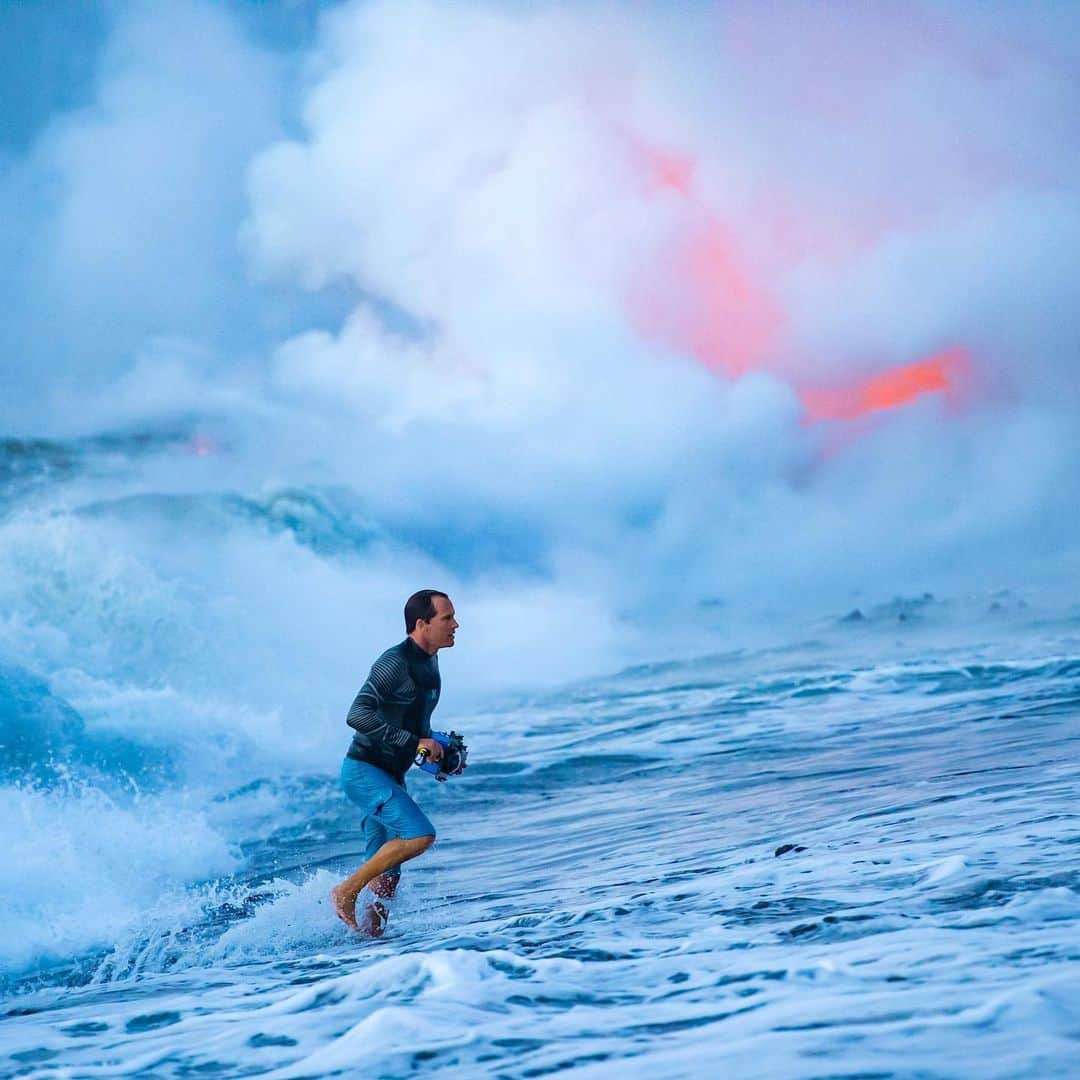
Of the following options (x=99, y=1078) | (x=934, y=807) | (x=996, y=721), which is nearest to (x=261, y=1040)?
(x=99, y=1078)

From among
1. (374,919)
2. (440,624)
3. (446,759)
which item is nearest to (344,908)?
(374,919)

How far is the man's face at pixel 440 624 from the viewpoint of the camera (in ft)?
23.0

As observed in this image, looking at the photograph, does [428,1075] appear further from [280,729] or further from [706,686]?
[706,686]

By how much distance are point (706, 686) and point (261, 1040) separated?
23449 millimetres

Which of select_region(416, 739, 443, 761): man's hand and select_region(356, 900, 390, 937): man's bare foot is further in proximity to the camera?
select_region(356, 900, 390, 937): man's bare foot

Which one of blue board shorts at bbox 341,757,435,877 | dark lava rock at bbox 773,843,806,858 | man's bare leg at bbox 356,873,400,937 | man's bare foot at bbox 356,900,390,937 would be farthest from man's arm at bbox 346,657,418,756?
dark lava rock at bbox 773,843,806,858

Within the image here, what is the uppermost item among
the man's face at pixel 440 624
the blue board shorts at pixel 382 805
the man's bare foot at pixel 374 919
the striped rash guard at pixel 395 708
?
the man's face at pixel 440 624

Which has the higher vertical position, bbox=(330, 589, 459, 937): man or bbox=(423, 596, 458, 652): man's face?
bbox=(423, 596, 458, 652): man's face

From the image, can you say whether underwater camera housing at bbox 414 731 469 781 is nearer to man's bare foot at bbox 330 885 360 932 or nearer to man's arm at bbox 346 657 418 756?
man's arm at bbox 346 657 418 756

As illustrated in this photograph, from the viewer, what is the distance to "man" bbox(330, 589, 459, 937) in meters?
7.00

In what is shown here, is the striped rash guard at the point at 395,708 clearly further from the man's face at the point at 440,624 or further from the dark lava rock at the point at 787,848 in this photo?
the dark lava rock at the point at 787,848

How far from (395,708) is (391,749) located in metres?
0.28

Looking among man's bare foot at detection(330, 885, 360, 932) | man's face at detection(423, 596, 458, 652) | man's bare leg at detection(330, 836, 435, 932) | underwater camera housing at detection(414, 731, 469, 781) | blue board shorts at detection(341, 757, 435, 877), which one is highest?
man's face at detection(423, 596, 458, 652)

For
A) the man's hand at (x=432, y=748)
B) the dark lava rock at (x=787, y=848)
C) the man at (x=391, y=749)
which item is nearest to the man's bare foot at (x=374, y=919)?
the man at (x=391, y=749)
